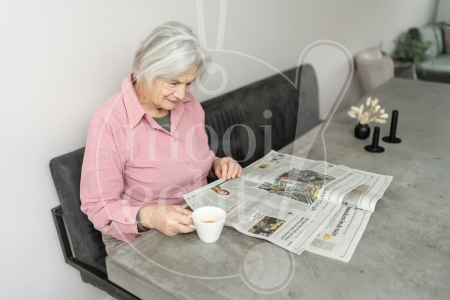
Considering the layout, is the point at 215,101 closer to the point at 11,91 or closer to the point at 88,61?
the point at 88,61

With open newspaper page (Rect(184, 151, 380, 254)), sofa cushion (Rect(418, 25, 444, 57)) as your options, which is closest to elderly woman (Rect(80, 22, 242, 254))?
open newspaper page (Rect(184, 151, 380, 254))

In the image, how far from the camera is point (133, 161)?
1390 mm

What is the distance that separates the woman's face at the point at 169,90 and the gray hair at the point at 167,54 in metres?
0.03

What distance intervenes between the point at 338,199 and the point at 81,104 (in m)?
1.02

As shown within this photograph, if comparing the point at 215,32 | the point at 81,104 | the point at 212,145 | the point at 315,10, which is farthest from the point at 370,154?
the point at 315,10

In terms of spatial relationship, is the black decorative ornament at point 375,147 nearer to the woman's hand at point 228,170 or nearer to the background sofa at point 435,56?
the woman's hand at point 228,170

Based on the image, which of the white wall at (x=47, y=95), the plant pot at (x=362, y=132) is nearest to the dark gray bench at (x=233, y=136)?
the white wall at (x=47, y=95)

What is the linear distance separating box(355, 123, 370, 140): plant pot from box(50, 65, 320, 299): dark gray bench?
586 mm

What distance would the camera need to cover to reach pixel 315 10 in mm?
2975

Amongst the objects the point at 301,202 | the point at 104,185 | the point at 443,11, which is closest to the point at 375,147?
the point at 301,202

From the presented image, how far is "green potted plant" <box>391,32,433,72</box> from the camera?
436 cm

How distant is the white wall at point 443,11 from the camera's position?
18.0ft

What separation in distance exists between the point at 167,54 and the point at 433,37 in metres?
4.79

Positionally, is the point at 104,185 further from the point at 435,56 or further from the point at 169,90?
the point at 435,56
